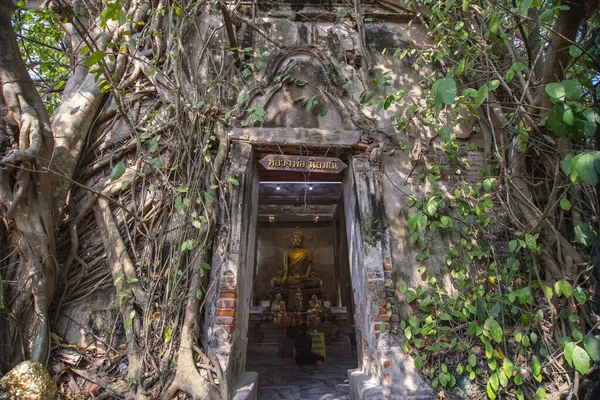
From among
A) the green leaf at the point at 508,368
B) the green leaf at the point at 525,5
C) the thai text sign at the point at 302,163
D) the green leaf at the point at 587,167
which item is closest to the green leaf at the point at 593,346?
the green leaf at the point at 508,368

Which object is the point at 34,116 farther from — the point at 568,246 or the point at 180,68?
the point at 568,246

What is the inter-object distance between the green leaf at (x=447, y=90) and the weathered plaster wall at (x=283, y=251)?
25.2ft

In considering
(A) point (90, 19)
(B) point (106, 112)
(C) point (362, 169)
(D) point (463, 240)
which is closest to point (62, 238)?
(B) point (106, 112)

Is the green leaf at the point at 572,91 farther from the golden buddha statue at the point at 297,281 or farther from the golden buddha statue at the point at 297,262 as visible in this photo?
the golden buddha statue at the point at 297,262

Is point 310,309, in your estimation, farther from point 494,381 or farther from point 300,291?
point 494,381

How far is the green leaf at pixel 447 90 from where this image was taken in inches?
68.0

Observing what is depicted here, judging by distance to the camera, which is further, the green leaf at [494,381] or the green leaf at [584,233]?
the green leaf at [494,381]

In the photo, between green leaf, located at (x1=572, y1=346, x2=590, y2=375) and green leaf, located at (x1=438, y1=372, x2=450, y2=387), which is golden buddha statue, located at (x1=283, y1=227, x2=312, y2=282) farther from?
green leaf, located at (x1=572, y1=346, x2=590, y2=375)

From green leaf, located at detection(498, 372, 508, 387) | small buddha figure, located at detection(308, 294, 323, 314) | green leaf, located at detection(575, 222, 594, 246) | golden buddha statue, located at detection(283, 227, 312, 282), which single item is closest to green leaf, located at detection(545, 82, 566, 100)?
green leaf, located at detection(575, 222, 594, 246)

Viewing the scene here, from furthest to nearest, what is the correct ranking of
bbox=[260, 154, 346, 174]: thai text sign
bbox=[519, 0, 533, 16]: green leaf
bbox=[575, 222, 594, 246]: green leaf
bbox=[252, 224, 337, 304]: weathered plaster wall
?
bbox=[252, 224, 337, 304]: weathered plaster wall, bbox=[260, 154, 346, 174]: thai text sign, bbox=[575, 222, 594, 246]: green leaf, bbox=[519, 0, 533, 16]: green leaf

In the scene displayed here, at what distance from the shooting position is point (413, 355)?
3.08 m

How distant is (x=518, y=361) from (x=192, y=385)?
2562mm

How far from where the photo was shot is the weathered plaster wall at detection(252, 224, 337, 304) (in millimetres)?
9117

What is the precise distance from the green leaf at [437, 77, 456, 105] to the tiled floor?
304 cm
